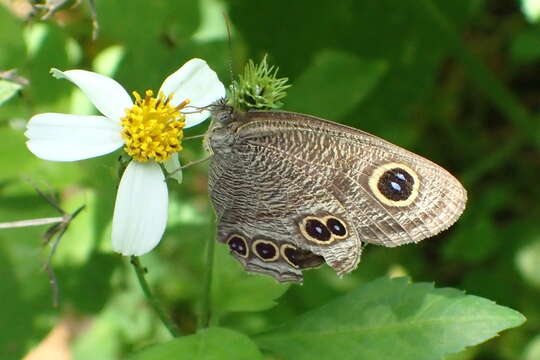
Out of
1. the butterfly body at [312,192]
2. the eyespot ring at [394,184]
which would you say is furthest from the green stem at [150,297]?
the eyespot ring at [394,184]

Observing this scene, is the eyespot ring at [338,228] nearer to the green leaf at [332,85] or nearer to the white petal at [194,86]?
the white petal at [194,86]

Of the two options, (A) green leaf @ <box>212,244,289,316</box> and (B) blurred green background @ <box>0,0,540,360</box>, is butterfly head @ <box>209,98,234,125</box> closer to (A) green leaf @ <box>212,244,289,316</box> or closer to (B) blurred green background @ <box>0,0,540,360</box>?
(B) blurred green background @ <box>0,0,540,360</box>

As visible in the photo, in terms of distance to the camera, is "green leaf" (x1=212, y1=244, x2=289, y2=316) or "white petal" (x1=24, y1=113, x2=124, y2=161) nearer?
"white petal" (x1=24, y1=113, x2=124, y2=161)

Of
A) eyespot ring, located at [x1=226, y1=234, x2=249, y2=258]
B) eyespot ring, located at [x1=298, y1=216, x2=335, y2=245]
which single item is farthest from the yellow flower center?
eyespot ring, located at [x1=298, y1=216, x2=335, y2=245]

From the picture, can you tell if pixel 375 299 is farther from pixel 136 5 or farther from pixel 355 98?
pixel 136 5

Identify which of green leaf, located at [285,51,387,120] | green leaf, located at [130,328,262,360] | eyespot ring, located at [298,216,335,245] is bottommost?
green leaf, located at [130,328,262,360]

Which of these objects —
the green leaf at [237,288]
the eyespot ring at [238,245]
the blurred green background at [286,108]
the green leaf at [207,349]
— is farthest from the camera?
the blurred green background at [286,108]

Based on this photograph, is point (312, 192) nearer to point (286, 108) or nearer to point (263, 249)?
point (263, 249)
